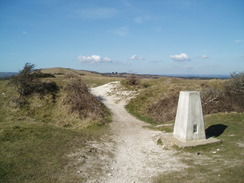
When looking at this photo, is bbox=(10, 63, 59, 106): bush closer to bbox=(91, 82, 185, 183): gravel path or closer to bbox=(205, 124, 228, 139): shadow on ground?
bbox=(91, 82, 185, 183): gravel path

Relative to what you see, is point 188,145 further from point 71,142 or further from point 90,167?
point 71,142

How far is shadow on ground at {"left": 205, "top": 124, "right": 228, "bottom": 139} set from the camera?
32.1ft

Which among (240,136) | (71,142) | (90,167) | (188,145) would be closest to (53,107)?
(71,142)

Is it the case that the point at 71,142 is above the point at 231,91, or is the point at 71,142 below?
below

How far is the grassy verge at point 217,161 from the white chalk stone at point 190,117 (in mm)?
627

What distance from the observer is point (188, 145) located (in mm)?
8031

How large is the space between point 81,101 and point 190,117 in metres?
12.0

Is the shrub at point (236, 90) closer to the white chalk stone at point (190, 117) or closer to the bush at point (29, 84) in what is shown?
the white chalk stone at point (190, 117)

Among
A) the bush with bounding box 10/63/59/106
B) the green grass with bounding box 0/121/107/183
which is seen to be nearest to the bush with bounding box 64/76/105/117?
the bush with bounding box 10/63/59/106

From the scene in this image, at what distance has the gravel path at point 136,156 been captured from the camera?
241 inches

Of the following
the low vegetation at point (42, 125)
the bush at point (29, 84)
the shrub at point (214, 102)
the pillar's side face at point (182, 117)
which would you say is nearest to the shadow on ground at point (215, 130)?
the pillar's side face at point (182, 117)

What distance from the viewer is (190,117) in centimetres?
829

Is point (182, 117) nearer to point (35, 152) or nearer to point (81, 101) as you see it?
point (35, 152)

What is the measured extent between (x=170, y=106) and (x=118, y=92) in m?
8.86
